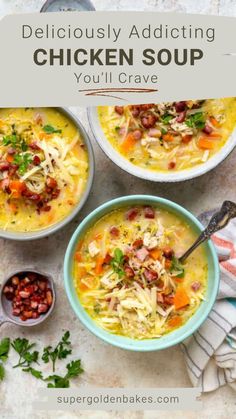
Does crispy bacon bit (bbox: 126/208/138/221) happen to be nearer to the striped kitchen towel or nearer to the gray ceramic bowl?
the gray ceramic bowl

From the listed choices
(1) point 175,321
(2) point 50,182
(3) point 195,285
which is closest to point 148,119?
(2) point 50,182

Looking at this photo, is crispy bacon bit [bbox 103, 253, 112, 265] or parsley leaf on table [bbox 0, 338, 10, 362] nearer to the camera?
crispy bacon bit [bbox 103, 253, 112, 265]

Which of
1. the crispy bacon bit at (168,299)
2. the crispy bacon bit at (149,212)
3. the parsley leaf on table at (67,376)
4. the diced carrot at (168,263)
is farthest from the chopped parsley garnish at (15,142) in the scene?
the parsley leaf on table at (67,376)

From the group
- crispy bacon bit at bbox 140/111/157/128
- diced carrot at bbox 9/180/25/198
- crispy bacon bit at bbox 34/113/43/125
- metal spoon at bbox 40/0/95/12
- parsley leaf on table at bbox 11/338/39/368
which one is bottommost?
parsley leaf on table at bbox 11/338/39/368

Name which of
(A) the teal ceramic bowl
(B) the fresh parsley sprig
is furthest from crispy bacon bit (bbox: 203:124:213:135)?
(B) the fresh parsley sprig

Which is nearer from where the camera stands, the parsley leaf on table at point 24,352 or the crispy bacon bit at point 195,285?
the crispy bacon bit at point 195,285

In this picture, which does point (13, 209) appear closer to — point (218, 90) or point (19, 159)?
point (19, 159)

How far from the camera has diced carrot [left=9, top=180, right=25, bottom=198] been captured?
2623 mm

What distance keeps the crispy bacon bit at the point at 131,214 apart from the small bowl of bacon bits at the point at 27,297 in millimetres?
516

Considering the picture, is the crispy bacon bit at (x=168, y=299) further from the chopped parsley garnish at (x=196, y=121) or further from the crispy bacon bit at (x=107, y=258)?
the chopped parsley garnish at (x=196, y=121)

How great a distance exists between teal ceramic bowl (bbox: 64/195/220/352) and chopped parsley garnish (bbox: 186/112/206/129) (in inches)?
14.8

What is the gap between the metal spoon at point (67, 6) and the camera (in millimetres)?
2932

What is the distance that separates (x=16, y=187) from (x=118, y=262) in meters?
0.58

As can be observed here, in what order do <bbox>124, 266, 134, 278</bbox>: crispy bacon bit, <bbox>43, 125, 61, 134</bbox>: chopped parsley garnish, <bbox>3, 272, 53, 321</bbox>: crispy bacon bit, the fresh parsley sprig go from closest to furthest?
<bbox>124, 266, 134, 278</bbox>: crispy bacon bit → <bbox>43, 125, 61, 134</bbox>: chopped parsley garnish → <bbox>3, 272, 53, 321</bbox>: crispy bacon bit → the fresh parsley sprig
